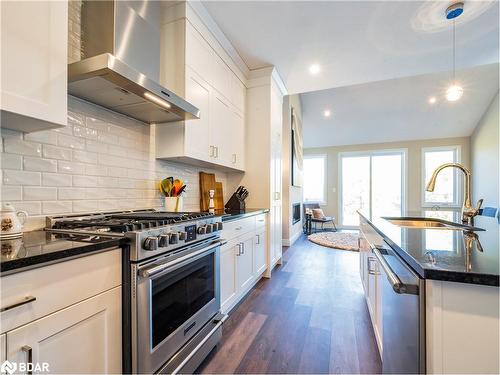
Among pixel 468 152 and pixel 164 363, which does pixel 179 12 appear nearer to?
pixel 164 363

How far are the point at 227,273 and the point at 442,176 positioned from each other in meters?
7.14

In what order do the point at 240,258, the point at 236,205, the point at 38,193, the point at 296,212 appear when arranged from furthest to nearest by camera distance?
1. the point at 296,212
2. the point at 236,205
3. the point at 240,258
4. the point at 38,193

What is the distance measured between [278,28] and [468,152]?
266 inches

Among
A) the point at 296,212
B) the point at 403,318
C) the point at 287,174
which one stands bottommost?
the point at 296,212

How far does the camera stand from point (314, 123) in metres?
6.65

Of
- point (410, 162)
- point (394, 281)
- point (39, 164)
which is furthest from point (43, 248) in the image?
point (410, 162)

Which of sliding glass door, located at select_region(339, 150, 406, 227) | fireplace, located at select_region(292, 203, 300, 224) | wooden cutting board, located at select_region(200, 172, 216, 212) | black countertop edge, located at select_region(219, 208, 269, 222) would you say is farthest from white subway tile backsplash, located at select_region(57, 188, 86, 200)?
sliding glass door, located at select_region(339, 150, 406, 227)

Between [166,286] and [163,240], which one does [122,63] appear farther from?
[166,286]

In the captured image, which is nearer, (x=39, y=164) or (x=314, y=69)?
(x=39, y=164)

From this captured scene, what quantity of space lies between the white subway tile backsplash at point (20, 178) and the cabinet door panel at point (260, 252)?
1929 mm

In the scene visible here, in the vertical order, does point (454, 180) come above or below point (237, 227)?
above

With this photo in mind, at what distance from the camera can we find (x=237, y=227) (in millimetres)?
2186

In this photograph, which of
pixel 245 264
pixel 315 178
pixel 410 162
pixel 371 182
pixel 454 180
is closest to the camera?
pixel 245 264

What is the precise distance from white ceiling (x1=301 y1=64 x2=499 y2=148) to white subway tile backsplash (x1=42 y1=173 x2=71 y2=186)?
18.0 ft
